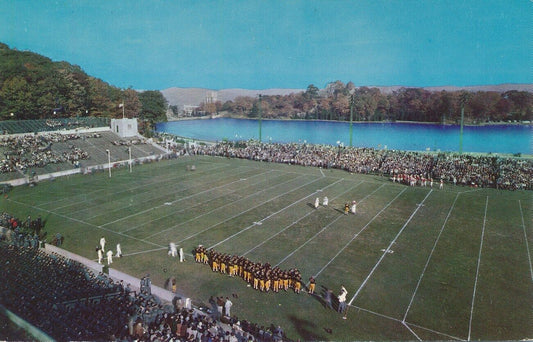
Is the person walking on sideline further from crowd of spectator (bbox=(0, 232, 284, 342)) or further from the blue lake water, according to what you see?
the blue lake water

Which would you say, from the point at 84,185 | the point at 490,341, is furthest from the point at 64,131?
the point at 490,341

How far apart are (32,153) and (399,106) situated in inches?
4805

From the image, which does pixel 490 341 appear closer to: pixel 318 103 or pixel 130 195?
pixel 130 195

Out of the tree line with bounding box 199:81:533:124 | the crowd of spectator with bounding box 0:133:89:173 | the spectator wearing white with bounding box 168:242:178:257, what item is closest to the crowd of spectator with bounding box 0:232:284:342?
the spectator wearing white with bounding box 168:242:178:257

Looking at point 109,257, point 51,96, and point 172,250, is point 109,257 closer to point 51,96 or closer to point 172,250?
point 172,250

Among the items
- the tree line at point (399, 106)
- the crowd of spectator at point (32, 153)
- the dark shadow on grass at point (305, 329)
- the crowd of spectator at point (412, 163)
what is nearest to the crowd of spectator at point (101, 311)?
the dark shadow on grass at point (305, 329)

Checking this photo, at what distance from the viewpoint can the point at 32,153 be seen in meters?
43.0

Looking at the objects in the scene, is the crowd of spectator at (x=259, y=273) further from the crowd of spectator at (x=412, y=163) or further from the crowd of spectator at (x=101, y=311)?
the crowd of spectator at (x=412, y=163)

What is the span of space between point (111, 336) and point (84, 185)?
28930 millimetres

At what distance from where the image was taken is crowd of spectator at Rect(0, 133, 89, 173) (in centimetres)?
3935

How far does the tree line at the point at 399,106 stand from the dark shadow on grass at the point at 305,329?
50762mm

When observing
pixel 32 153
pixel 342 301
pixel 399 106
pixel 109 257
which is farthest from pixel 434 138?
pixel 109 257

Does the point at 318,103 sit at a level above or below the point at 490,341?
above

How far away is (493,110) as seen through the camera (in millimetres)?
110938
